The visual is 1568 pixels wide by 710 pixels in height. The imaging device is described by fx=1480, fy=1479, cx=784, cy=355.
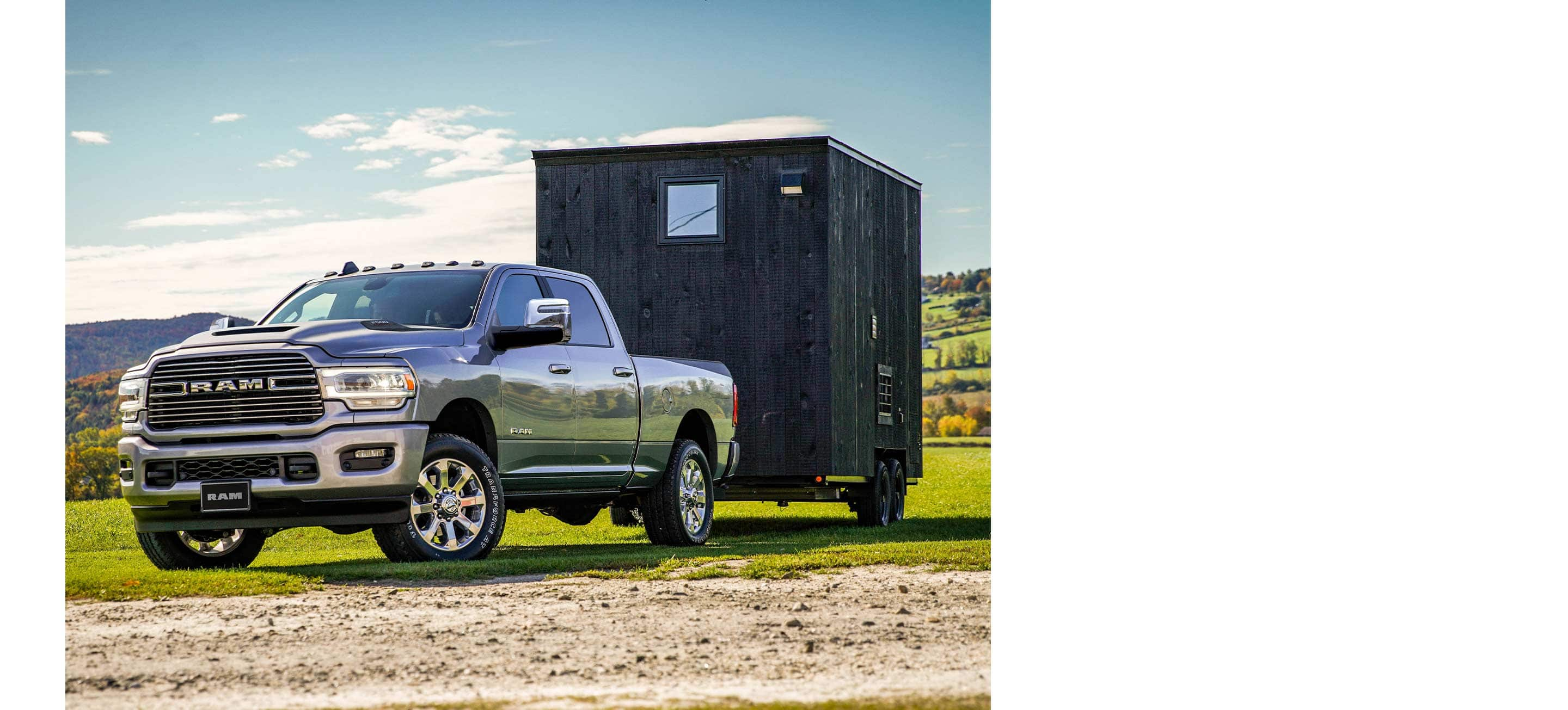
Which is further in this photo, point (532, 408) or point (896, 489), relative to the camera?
point (896, 489)

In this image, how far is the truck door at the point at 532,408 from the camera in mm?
9859

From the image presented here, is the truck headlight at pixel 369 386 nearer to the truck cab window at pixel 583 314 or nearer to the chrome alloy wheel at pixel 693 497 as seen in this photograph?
the truck cab window at pixel 583 314

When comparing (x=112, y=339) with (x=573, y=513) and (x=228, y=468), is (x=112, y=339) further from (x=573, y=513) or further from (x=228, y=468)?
(x=228, y=468)

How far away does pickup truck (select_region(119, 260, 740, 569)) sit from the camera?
876cm

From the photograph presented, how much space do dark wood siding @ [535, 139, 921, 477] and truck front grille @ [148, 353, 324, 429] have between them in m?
6.15

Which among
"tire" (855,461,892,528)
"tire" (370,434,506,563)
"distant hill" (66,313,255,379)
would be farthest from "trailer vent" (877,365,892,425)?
"tire" (370,434,506,563)

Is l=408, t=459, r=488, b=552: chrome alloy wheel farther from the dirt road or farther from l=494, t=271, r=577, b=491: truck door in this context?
the dirt road

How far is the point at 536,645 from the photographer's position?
6.49 metres

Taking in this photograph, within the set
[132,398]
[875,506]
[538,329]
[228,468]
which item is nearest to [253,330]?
[132,398]

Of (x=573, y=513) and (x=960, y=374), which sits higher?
(x=960, y=374)

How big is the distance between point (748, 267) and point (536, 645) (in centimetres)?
839

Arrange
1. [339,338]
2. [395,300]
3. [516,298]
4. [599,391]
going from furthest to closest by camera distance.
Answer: [599,391], [516,298], [395,300], [339,338]

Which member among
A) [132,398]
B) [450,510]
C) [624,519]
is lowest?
[624,519]

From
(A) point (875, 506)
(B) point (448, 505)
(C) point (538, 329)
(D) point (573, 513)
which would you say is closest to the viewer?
(B) point (448, 505)
